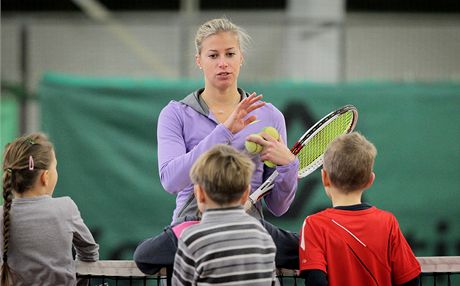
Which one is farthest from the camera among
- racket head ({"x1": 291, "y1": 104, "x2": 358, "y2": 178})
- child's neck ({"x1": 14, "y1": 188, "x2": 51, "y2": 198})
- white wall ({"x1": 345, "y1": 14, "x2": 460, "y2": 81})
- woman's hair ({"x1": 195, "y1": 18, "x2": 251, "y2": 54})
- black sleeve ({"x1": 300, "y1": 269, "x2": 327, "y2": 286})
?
white wall ({"x1": 345, "y1": 14, "x2": 460, "y2": 81})

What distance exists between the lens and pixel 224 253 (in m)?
2.45

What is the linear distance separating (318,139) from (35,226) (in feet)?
3.62

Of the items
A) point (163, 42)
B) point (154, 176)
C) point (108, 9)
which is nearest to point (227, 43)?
point (154, 176)

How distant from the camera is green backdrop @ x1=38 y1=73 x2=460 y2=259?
6.10 metres

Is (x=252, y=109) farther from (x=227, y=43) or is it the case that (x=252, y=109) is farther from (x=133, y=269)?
(x=133, y=269)

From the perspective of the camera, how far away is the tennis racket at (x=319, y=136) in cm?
313

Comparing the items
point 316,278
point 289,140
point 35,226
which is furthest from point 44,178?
point 289,140

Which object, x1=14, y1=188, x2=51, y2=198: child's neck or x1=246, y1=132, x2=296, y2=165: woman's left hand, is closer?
x1=246, y1=132, x2=296, y2=165: woman's left hand

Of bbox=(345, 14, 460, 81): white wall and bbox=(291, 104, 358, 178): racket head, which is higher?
bbox=(345, 14, 460, 81): white wall

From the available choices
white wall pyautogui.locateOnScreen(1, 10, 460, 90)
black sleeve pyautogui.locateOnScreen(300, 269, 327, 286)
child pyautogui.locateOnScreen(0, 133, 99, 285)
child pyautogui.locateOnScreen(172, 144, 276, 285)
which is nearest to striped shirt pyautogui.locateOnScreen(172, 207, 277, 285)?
child pyautogui.locateOnScreen(172, 144, 276, 285)

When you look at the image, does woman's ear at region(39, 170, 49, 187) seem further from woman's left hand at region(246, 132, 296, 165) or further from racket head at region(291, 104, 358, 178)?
racket head at region(291, 104, 358, 178)

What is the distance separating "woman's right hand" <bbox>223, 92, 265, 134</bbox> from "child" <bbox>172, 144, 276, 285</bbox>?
238 millimetres

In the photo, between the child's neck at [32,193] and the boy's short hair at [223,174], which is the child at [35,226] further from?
the boy's short hair at [223,174]

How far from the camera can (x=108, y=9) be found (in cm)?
1412
